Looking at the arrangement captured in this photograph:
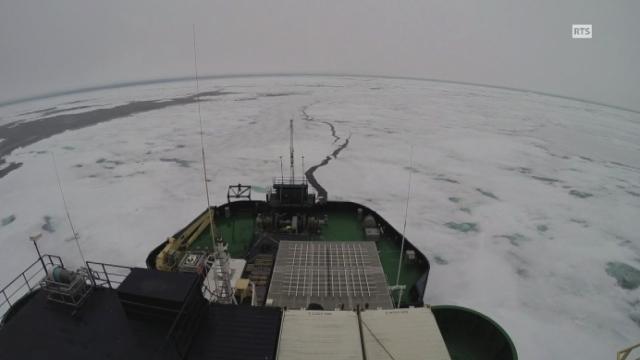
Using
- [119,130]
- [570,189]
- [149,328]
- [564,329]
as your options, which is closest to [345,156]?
[570,189]

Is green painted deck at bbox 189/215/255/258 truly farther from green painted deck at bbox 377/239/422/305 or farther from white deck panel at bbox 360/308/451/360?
white deck panel at bbox 360/308/451/360

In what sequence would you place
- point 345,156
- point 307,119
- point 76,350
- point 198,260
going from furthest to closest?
1. point 307,119
2. point 345,156
3. point 198,260
4. point 76,350

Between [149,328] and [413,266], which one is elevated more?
[149,328]

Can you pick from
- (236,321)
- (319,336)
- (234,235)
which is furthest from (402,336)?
(234,235)

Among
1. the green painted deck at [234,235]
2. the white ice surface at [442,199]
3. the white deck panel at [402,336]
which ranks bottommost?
the white ice surface at [442,199]

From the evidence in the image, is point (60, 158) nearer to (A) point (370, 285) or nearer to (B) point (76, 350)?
(B) point (76, 350)

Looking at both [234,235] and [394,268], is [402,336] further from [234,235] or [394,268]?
[234,235]

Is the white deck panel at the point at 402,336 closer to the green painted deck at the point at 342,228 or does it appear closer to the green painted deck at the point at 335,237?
the green painted deck at the point at 335,237

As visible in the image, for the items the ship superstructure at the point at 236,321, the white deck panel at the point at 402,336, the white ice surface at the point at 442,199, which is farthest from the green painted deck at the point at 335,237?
the white deck panel at the point at 402,336

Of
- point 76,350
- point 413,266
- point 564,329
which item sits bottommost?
point 564,329
